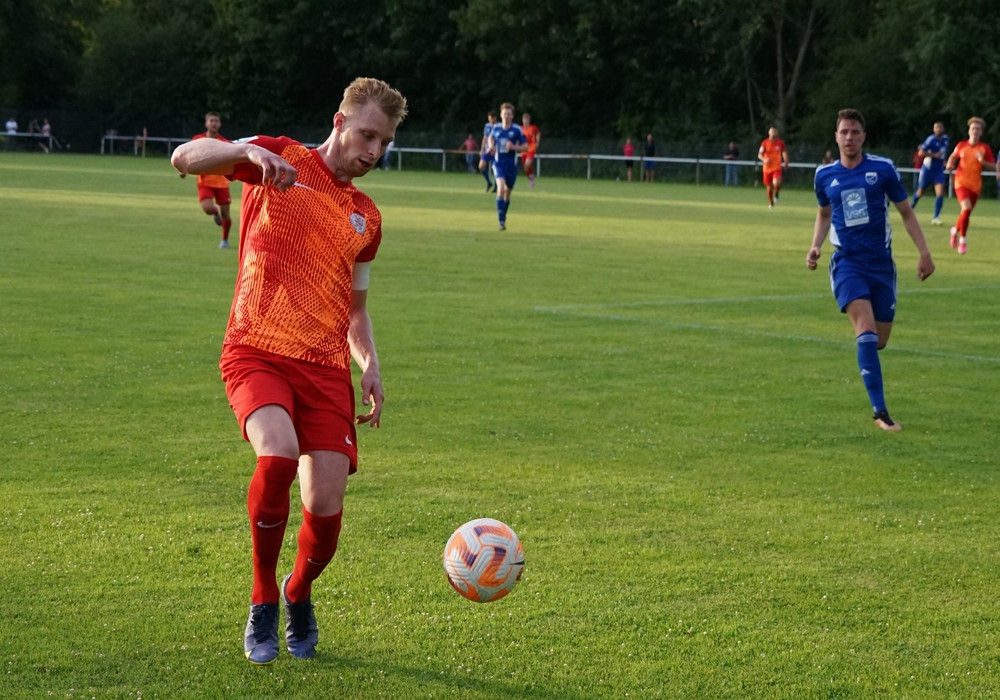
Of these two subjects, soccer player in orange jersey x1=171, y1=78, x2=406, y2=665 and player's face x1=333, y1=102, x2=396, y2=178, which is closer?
soccer player in orange jersey x1=171, y1=78, x2=406, y2=665

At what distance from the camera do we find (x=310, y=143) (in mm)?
71688

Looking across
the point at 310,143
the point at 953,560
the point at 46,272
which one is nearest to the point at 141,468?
the point at 953,560

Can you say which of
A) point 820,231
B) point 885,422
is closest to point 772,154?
point 820,231

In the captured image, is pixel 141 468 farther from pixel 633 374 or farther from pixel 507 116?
pixel 507 116

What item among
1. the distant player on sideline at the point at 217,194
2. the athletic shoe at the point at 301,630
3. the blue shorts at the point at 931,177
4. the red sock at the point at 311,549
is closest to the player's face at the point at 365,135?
the red sock at the point at 311,549

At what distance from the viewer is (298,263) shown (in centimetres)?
470

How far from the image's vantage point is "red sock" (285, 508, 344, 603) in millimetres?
4639

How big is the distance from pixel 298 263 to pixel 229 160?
429mm

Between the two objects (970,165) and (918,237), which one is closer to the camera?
(918,237)

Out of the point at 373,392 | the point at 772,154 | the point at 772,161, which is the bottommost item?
the point at 373,392

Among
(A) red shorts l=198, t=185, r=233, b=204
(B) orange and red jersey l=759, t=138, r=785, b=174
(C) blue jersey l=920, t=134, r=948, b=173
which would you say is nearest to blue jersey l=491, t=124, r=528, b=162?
(A) red shorts l=198, t=185, r=233, b=204

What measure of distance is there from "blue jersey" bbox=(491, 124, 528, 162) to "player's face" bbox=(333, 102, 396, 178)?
2139cm

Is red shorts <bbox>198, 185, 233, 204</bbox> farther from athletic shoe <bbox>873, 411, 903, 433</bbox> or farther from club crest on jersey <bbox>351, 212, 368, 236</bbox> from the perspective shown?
club crest on jersey <bbox>351, 212, 368, 236</bbox>

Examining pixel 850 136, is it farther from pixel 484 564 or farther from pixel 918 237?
pixel 484 564
